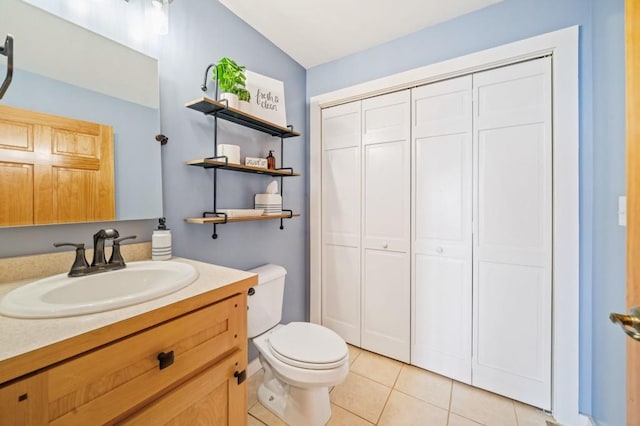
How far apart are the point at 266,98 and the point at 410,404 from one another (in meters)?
2.07

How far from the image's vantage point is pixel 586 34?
1.26 metres

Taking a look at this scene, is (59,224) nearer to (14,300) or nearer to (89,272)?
(89,272)

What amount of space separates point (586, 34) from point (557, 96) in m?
0.31

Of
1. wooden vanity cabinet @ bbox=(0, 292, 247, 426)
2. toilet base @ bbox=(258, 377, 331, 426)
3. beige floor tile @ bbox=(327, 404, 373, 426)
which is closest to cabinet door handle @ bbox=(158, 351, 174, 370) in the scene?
wooden vanity cabinet @ bbox=(0, 292, 247, 426)

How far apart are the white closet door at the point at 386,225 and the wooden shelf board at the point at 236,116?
0.66 meters

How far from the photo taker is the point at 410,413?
139cm

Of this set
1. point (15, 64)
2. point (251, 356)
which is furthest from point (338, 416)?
point (15, 64)

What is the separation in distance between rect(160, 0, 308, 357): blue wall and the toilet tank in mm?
207

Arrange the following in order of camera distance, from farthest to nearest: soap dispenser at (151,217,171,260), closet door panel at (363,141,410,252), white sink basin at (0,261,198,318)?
closet door panel at (363,141,410,252) → soap dispenser at (151,217,171,260) → white sink basin at (0,261,198,318)

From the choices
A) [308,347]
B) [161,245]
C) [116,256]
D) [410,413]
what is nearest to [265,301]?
[308,347]

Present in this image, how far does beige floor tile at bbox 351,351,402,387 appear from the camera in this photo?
5.47 feet

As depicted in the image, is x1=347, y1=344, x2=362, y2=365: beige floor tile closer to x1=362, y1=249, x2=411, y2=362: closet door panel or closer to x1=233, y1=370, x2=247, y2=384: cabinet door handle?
x1=362, y1=249, x2=411, y2=362: closet door panel

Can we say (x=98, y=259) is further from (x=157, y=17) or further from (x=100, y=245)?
(x=157, y=17)

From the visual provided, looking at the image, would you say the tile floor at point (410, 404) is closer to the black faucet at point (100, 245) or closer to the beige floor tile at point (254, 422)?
the beige floor tile at point (254, 422)
